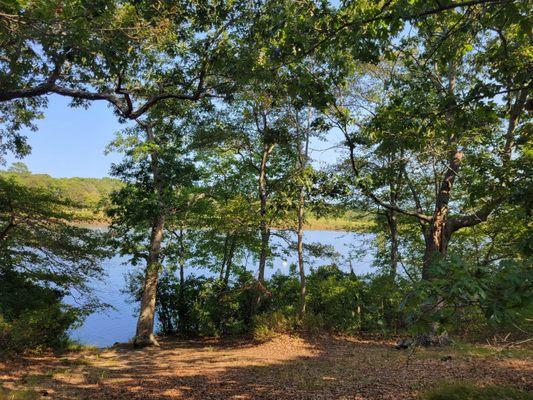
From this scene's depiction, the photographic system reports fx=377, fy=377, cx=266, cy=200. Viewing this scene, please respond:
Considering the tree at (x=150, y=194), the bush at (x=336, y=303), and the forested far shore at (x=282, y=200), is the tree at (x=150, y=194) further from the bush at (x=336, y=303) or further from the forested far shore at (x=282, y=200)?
the bush at (x=336, y=303)

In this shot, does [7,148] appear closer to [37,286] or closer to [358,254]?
[37,286]

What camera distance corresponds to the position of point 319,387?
6098mm

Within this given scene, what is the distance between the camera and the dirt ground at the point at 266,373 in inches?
231

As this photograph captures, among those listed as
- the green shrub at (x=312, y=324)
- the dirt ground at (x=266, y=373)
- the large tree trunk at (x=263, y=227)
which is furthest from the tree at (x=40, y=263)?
the green shrub at (x=312, y=324)

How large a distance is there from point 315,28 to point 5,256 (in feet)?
32.9

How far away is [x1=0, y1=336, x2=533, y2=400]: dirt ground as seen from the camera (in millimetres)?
5871

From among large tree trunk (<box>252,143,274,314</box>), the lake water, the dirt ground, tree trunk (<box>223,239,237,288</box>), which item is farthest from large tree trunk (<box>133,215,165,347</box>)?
large tree trunk (<box>252,143,274,314</box>)

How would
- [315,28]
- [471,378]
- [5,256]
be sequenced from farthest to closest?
1. [5,256]
2. [471,378]
3. [315,28]

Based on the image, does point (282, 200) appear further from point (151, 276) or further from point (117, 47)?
point (151, 276)

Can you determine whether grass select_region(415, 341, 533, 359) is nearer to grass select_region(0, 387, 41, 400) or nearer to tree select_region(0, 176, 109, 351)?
grass select_region(0, 387, 41, 400)

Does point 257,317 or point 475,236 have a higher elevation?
point 475,236

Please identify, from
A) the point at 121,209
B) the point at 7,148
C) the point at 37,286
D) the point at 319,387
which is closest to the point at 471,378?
the point at 319,387

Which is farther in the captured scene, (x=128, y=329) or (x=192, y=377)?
(x=128, y=329)

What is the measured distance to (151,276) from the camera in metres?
12.5
